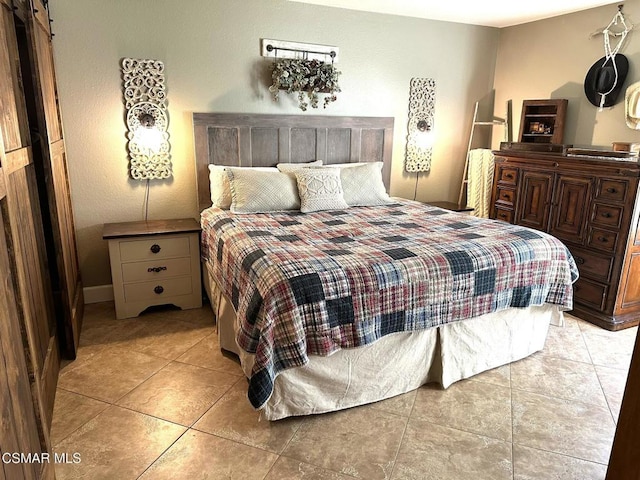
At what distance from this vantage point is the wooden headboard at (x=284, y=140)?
3.56m

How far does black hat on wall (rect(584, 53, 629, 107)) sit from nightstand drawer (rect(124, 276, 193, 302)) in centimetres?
366

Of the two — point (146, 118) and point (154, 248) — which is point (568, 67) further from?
point (154, 248)

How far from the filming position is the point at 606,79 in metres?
3.54

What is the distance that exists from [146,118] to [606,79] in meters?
3.70

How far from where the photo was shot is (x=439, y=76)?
436cm

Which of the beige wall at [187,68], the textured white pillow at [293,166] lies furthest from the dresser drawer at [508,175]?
the textured white pillow at [293,166]

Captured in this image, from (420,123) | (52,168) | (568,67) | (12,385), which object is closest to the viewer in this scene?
(12,385)

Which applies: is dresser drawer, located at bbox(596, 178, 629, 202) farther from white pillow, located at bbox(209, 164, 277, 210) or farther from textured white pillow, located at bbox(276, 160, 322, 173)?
white pillow, located at bbox(209, 164, 277, 210)

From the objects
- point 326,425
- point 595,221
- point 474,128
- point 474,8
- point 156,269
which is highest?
point 474,8

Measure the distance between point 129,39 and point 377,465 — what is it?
10.7ft

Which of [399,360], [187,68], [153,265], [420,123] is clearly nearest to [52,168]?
[153,265]

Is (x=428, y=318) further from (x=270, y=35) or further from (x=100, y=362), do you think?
(x=270, y=35)

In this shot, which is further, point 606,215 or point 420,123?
point 420,123

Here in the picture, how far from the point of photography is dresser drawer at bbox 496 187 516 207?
3.92 metres
